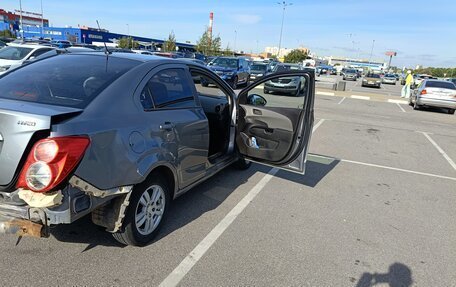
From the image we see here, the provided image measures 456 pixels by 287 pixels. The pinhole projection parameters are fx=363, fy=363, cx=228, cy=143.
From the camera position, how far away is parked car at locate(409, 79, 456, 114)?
16.1 metres

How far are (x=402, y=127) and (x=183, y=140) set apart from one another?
1005 cm

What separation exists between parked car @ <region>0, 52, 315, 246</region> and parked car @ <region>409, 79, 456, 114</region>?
14.4 m

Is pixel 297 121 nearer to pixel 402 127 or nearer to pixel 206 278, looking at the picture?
pixel 206 278

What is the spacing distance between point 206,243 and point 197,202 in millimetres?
953

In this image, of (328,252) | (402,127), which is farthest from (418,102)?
(328,252)

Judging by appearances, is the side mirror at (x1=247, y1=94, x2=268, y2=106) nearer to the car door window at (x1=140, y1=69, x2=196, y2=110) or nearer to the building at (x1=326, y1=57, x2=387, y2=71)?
the car door window at (x1=140, y1=69, x2=196, y2=110)

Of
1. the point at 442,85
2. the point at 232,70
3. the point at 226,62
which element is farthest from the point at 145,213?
the point at 226,62

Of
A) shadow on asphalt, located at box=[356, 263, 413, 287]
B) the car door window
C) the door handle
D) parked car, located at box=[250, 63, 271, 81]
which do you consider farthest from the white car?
parked car, located at box=[250, 63, 271, 81]

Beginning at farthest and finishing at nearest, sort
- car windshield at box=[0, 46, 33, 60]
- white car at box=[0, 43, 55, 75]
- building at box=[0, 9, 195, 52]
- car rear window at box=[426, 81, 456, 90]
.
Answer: building at box=[0, 9, 195, 52], car rear window at box=[426, 81, 456, 90], car windshield at box=[0, 46, 33, 60], white car at box=[0, 43, 55, 75]

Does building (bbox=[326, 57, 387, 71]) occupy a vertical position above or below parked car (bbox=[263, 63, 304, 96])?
below

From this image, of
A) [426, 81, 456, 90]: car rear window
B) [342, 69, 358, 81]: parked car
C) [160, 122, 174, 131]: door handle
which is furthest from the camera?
[342, 69, 358, 81]: parked car

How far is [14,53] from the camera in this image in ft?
46.1

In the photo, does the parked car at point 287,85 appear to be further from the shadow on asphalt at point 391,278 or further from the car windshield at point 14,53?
the car windshield at point 14,53

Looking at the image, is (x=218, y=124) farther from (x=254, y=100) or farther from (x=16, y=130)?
(x=16, y=130)
